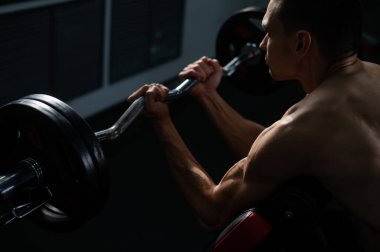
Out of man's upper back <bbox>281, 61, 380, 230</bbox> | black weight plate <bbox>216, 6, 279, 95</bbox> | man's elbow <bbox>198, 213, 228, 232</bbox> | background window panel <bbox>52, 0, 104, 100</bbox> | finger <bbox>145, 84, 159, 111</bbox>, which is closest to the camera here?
man's upper back <bbox>281, 61, 380, 230</bbox>

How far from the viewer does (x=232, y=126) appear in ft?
5.30

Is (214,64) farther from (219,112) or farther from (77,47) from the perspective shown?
(77,47)

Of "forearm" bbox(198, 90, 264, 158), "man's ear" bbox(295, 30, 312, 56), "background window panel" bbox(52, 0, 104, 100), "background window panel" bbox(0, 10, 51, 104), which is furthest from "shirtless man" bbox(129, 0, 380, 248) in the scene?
"background window panel" bbox(52, 0, 104, 100)

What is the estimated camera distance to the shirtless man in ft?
3.31

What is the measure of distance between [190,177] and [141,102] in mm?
208

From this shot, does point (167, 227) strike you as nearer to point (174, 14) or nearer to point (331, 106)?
point (331, 106)

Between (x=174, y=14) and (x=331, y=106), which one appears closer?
(x=331, y=106)

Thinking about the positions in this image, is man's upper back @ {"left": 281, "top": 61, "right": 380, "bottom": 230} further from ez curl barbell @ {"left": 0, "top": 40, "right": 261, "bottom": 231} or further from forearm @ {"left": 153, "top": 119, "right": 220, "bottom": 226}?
ez curl barbell @ {"left": 0, "top": 40, "right": 261, "bottom": 231}

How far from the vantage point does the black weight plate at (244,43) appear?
202cm

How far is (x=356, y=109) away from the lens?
1.03 m

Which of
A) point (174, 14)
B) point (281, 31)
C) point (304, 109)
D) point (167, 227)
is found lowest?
point (167, 227)

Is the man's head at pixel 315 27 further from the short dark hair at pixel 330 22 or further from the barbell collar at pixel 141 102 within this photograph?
the barbell collar at pixel 141 102

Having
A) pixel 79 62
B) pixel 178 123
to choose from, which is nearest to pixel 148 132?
pixel 178 123

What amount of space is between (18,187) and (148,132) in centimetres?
173
